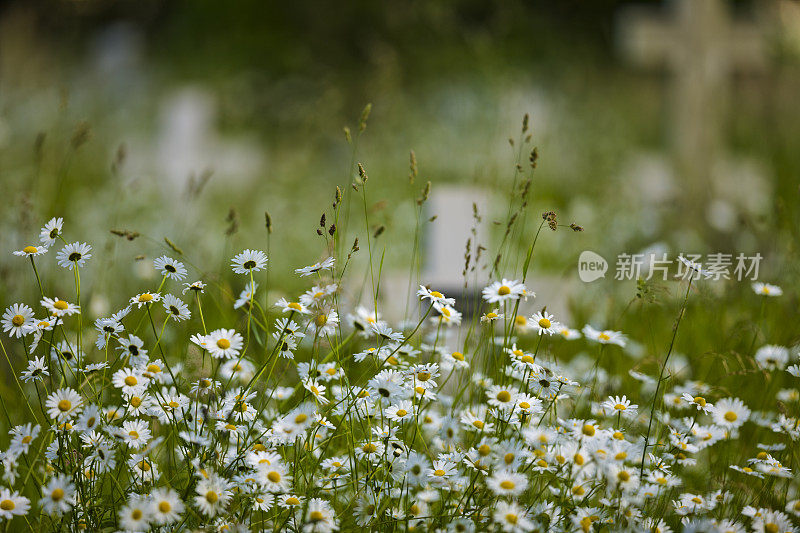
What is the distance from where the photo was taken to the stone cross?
15.1ft

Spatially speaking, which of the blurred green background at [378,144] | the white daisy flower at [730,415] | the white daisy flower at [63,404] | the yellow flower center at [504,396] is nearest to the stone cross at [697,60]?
the blurred green background at [378,144]

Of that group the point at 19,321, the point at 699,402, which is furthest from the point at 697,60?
the point at 19,321

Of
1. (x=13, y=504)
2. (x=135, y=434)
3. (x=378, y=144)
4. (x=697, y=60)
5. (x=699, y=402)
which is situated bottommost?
(x=13, y=504)

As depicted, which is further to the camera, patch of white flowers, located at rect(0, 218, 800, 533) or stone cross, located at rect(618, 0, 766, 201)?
stone cross, located at rect(618, 0, 766, 201)

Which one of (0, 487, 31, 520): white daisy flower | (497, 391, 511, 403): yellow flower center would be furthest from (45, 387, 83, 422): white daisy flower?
(497, 391, 511, 403): yellow flower center

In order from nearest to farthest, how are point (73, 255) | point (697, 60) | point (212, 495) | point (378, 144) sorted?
point (212, 495), point (73, 255), point (697, 60), point (378, 144)

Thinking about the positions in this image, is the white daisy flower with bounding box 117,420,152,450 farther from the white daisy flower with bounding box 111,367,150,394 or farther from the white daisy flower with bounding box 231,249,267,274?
the white daisy flower with bounding box 231,249,267,274

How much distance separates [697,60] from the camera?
464 cm

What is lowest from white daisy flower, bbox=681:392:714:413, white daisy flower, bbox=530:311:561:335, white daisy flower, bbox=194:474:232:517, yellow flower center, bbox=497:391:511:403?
white daisy flower, bbox=194:474:232:517

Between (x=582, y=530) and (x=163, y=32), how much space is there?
13328mm

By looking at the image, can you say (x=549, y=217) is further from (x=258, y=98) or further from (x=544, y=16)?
(x=544, y=16)

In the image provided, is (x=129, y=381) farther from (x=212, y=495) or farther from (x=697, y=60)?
(x=697, y=60)

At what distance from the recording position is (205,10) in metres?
12.9

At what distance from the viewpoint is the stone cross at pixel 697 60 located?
459 cm
